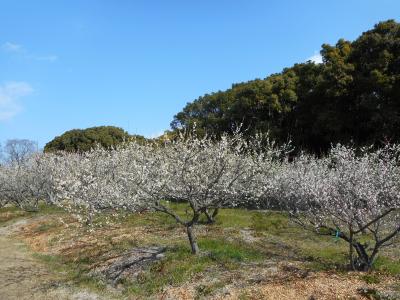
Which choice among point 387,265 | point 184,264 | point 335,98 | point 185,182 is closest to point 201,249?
point 184,264

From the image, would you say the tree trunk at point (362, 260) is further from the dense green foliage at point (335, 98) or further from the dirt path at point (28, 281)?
the dense green foliage at point (335, 98)

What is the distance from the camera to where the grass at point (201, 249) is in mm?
16109

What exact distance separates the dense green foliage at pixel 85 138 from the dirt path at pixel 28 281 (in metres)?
56.0

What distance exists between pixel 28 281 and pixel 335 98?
103 feet

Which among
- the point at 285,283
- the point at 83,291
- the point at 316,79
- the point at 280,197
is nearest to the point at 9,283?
the point at 83,291

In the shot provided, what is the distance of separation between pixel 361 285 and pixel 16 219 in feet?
114

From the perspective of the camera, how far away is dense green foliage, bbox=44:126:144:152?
81.4 m

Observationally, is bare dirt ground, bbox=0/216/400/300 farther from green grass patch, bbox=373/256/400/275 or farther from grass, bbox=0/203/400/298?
green grass patch, bbox=373/256/400/275

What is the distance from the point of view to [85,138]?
82875 mm

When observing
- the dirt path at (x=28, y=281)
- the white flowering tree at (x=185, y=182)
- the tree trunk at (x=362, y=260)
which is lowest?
the dirt path at (x=28, y=281)

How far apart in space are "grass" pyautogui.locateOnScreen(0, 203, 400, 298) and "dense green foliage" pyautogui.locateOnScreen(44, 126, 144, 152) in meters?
50.6

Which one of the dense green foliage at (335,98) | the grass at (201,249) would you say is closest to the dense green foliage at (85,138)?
the dense green foliage at (335,98)

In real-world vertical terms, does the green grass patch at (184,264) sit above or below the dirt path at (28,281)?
above

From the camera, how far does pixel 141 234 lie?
968 inches
